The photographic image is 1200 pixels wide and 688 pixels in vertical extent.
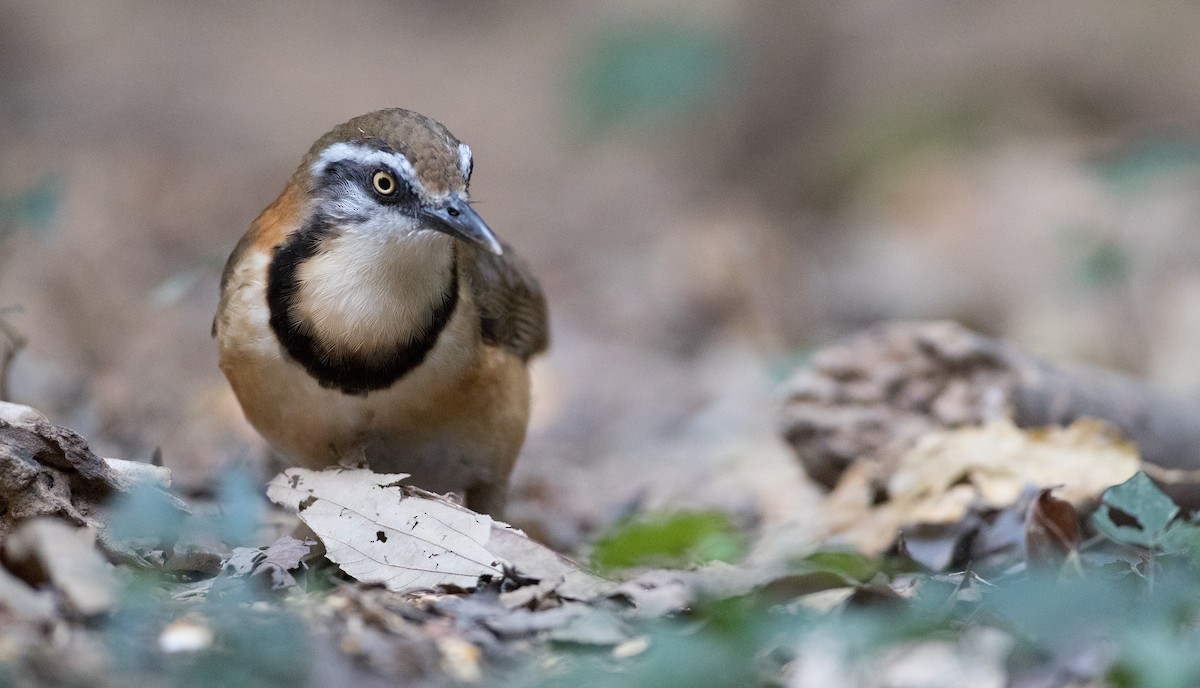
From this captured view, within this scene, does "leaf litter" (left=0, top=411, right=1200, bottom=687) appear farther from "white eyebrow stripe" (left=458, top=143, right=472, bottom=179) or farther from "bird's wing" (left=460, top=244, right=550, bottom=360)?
"white eyebrow stripe" (left=458, top=143, right=472, bottom=179)

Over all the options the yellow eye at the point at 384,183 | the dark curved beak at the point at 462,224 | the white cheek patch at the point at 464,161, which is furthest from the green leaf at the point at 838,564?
the yellow eye at the point at 384,183

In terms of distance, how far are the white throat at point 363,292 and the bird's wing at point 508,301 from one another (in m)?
0.46

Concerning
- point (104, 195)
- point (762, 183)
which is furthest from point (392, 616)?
point (762, 183)

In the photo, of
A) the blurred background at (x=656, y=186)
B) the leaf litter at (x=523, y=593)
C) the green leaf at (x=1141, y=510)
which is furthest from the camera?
the blurred background at (x=656, y=186)

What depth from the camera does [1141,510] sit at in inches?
159

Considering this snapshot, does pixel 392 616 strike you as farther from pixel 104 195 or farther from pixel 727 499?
pixel 104 195

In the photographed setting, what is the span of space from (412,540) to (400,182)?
131cm

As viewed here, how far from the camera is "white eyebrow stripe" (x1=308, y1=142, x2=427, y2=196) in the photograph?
16.4 ft

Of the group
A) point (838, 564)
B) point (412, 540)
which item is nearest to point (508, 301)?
point (412, 540)

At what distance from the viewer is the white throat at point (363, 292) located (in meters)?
5.05

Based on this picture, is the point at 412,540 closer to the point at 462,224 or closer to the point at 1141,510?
the point at 462,224

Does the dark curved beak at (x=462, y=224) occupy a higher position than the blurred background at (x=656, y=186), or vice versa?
the blurred background at (x=656, y=186)

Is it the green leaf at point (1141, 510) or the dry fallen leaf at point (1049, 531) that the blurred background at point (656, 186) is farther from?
the green leaf at point (1141, 510)

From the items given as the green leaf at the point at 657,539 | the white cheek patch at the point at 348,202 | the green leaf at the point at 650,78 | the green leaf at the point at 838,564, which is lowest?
the green leaf at the point at 838,564
